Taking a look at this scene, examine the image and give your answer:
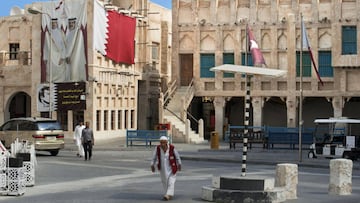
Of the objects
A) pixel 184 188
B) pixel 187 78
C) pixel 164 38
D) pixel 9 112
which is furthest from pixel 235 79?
pixel 184 188

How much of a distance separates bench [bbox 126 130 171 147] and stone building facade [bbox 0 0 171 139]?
3.85m

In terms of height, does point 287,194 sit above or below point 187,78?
below

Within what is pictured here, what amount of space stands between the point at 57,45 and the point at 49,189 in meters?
28.5

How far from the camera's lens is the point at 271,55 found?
1922 inches

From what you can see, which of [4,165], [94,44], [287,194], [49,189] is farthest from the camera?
[94,44]

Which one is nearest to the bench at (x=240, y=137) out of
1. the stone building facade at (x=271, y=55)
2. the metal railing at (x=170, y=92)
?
the stone building facade at (x=271, y=55)

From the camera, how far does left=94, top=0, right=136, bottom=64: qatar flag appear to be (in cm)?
4581

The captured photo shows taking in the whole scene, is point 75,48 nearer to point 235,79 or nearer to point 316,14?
point 235,79

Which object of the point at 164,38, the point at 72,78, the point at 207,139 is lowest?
the point at 207,139

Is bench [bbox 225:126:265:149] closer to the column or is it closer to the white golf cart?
the white golf cart

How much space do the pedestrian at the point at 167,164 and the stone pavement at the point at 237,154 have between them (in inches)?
532

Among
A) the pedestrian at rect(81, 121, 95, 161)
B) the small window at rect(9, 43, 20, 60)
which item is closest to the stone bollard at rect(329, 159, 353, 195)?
the pedestrian at rect(81, 121, 95, 161)

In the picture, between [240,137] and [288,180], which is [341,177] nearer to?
[288,180]

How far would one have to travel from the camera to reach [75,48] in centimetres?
4616
